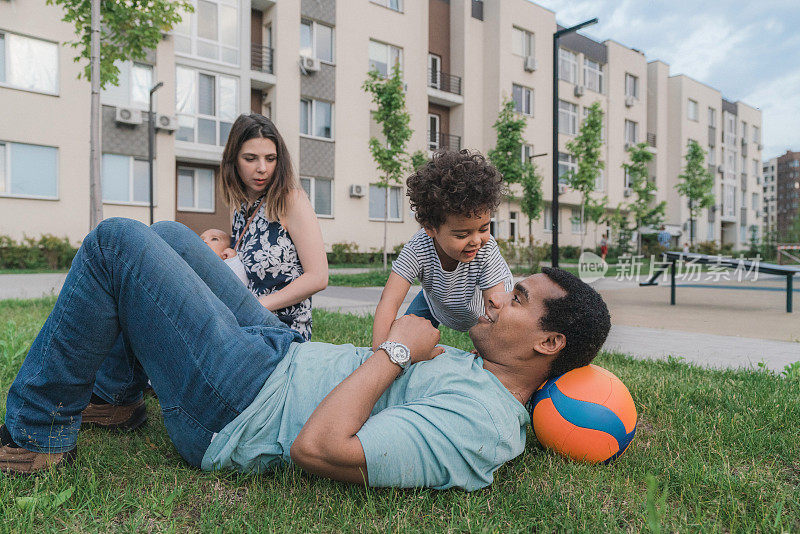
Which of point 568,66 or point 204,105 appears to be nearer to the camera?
point 204,105

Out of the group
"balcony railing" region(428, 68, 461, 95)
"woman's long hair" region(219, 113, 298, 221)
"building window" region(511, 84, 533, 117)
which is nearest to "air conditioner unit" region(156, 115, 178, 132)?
"balcony railing" region(428, 68, 461, 95)

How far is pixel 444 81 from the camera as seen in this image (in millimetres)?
27859

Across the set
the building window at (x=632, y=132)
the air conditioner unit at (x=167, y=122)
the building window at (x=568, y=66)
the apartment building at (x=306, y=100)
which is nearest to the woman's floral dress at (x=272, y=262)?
the apartment building at (x=306, y=100)

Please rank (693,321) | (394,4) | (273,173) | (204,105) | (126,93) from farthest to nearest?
(394,4) → (204,105) → (126,93) → (693,321) → (273,173)

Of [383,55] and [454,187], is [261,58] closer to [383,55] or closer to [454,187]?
[383,55]

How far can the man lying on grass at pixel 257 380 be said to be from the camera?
6.20 ft

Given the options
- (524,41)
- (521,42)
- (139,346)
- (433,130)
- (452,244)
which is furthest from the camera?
(524,41)

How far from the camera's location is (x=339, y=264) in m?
22.4

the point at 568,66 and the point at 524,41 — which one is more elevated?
the point at 524,41

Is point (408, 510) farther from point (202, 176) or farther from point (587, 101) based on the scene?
point (587, 101)

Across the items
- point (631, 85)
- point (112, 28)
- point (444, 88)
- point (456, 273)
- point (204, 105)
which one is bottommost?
point (456, 273)

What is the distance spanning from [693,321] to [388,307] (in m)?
6.64

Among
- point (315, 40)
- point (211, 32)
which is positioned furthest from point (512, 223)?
point (211, 32)

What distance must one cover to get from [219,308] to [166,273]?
23cm
